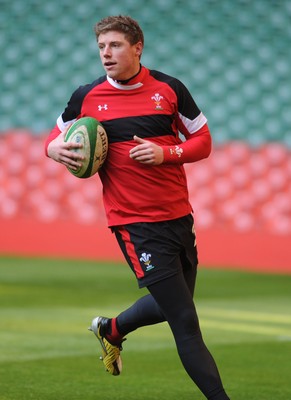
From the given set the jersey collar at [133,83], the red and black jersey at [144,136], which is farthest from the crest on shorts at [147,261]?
the jersey collar at [133,83]

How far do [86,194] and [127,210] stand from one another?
32.3 feet

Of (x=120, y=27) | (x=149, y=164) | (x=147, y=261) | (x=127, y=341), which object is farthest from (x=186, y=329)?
(x=127, y=341)

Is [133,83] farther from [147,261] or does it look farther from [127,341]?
[127,341]

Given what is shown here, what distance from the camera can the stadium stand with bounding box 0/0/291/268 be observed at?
14180 millimetres

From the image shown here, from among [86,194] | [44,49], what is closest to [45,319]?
[86,194]

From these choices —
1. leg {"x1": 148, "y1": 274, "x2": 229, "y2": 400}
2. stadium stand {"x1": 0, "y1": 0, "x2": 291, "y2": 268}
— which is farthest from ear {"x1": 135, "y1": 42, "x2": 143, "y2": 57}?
stadium stand {"x1": 0, "y1": 0, "x2": 291, "y2": 268}

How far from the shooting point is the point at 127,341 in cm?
779

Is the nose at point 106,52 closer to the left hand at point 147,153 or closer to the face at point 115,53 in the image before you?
the face at point 115,53

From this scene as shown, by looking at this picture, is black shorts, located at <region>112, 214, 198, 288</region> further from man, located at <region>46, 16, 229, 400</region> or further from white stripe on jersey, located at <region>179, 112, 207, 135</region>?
white stripe on jersey, located at <region>179, 112, 207, 135</region>

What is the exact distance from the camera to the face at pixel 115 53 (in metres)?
4.94

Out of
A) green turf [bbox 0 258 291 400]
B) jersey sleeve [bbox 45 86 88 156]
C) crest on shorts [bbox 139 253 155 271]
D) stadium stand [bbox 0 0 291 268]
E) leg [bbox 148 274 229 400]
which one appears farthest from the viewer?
stadium stand [bbox 0 0 291 268]

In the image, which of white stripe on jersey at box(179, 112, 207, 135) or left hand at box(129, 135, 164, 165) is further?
white stripe on jersey at box(179, 112, 207, 135)

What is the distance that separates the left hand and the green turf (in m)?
1.48

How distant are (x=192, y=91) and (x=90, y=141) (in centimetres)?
976
